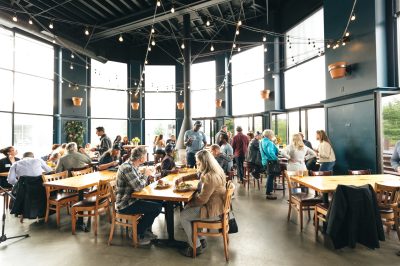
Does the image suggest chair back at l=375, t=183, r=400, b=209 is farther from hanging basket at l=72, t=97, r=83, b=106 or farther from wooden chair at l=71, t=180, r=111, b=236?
hanging basket at l=72, t=97, r=83, b=106

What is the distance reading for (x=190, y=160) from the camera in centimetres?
604

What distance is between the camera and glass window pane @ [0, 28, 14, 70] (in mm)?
7413

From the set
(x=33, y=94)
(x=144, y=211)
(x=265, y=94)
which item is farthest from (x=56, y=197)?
(x=265, y=94)

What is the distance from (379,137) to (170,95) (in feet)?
30.6

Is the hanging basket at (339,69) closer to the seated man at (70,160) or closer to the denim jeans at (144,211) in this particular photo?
the denim jeans at (144,211)

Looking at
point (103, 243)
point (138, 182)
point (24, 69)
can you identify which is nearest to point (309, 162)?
point (138, 182)

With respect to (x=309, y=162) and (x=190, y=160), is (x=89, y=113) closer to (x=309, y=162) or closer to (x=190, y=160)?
(x=190, y=160)

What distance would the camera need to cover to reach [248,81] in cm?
971

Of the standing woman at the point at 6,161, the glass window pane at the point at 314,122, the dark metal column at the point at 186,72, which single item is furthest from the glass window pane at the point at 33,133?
the glass window pane at the point at 314,122

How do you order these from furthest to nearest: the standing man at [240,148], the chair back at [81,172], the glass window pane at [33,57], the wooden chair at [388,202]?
the glass window pane at [33,57] < the standing man at [240,148] < the chair back at [81,172] < the wooden chair at [388,202]

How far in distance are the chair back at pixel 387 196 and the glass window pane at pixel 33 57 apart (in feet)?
33.9

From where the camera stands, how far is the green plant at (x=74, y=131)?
30.1ft

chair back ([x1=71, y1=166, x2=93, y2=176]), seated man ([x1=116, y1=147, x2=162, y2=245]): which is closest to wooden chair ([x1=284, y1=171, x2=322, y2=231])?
seated man ([x1=116, y1=147, x2=162, y2=245])

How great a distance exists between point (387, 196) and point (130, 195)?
11.1ft
